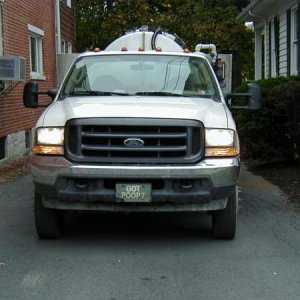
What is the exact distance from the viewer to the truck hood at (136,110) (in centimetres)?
550

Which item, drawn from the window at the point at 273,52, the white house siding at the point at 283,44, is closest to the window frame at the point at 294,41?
the white house siding at the point at 283,44

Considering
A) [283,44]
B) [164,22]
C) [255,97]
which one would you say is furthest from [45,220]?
[164,22]

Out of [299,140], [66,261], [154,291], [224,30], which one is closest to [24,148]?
[299,140]

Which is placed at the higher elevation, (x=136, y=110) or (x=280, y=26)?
(x=280, y=26)

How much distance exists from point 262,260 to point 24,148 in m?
8.69

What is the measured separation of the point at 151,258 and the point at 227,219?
925 mm

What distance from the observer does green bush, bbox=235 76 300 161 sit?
9734 millimetres

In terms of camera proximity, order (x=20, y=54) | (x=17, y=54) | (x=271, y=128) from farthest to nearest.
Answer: (x=20, y=54)
(x=17, y=54)
(x=271, y=128)

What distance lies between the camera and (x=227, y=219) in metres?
5.87

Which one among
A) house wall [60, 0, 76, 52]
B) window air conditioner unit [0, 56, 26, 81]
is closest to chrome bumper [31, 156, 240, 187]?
window air conditioner unit [0, 56, 26, 81]

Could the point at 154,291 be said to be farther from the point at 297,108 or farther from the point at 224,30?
the point at 224,30

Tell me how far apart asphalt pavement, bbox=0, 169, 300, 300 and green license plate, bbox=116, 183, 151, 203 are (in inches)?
22.4

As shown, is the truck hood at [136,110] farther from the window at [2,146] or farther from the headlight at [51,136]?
the window at [2,146]

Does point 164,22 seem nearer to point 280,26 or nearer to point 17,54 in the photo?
point 280,26
